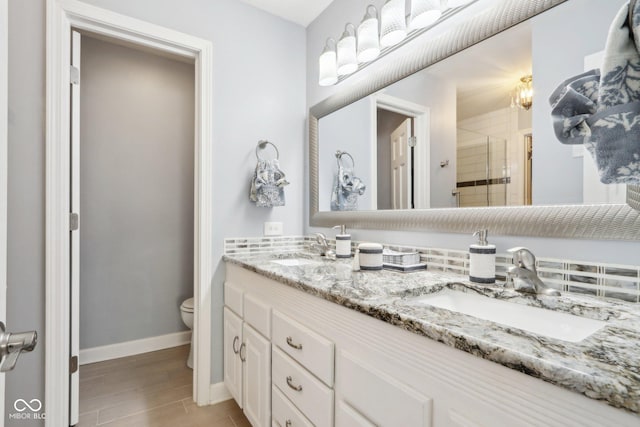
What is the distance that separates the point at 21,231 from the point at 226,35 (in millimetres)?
1511

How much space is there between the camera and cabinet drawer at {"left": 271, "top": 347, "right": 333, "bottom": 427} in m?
0.96

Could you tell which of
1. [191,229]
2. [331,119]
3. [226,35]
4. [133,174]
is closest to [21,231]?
[133,174]

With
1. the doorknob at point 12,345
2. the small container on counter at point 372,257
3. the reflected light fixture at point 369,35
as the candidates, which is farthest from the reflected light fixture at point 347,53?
the doorknob at point 12,345

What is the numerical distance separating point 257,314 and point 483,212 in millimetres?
1035

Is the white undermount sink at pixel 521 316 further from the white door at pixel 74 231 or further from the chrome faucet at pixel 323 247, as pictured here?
the white door at pixel 74 231

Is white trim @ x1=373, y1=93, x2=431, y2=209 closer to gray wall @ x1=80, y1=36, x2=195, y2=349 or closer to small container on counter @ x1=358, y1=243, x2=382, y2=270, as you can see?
small container on counter @ x1=358, y1=243, x2=382, y2=270

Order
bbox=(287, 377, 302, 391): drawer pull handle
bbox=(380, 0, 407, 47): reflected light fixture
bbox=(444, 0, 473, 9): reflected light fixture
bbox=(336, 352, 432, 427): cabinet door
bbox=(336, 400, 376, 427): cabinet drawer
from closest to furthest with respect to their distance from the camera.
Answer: bbox=(336, 352, 432, 427): cabinet door < bbox=(336, 400, 376, 427): cabinet drawer < bbox=(287, 377, 302, 391): drawer pull handle < bbox=(444, 0, 473, 9): reflected light fixture < bbox=(380, 0, 407, 47): reflected light fixture

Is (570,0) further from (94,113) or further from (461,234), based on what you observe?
(94,113)

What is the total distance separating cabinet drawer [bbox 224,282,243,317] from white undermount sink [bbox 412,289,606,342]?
1.00 meters

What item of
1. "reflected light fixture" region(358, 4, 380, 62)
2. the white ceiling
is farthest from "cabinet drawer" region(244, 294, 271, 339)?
the white ceiling

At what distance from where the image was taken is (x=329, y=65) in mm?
1791

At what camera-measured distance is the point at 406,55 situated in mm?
1441

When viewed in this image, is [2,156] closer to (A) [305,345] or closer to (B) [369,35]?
(A) [305,345]

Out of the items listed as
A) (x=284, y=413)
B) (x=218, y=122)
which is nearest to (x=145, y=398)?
(x=284, y=413)
